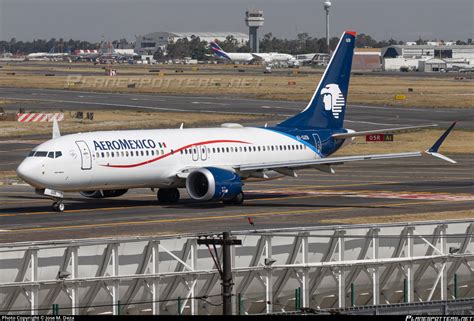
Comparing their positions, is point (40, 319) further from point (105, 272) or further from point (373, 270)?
point (373, 270)

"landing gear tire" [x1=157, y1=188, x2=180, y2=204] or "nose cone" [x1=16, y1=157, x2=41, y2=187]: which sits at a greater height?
"nose cone" [x1=16, y1=157, x2=41, y2=187]

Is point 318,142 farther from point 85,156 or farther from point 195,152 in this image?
point 85,156

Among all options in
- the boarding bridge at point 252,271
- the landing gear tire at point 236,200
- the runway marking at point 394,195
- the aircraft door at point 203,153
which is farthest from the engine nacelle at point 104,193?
the boarding bridge at point 252,271

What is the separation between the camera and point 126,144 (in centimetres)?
6438

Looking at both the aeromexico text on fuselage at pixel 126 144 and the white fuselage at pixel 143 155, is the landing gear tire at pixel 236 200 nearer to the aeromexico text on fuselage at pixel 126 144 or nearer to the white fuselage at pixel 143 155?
the white fuselage at pixel 143 155

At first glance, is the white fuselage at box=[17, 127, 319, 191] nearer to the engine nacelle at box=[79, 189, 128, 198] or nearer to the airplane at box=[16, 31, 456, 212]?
the airplane at box=[16, 31, 456, 212]

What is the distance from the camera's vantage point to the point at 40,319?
28.1 meters

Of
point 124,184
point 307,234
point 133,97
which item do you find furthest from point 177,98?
point 307,234

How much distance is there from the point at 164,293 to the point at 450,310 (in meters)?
8.67

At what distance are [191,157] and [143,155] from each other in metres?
3.53

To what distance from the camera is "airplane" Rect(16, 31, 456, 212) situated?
61969mm

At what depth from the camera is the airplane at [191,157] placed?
6197 cm

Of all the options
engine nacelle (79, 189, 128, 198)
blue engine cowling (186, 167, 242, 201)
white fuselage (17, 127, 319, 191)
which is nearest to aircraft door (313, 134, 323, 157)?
white fuselage (17, 127, 319, 191)

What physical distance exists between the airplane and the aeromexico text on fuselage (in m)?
0.06
